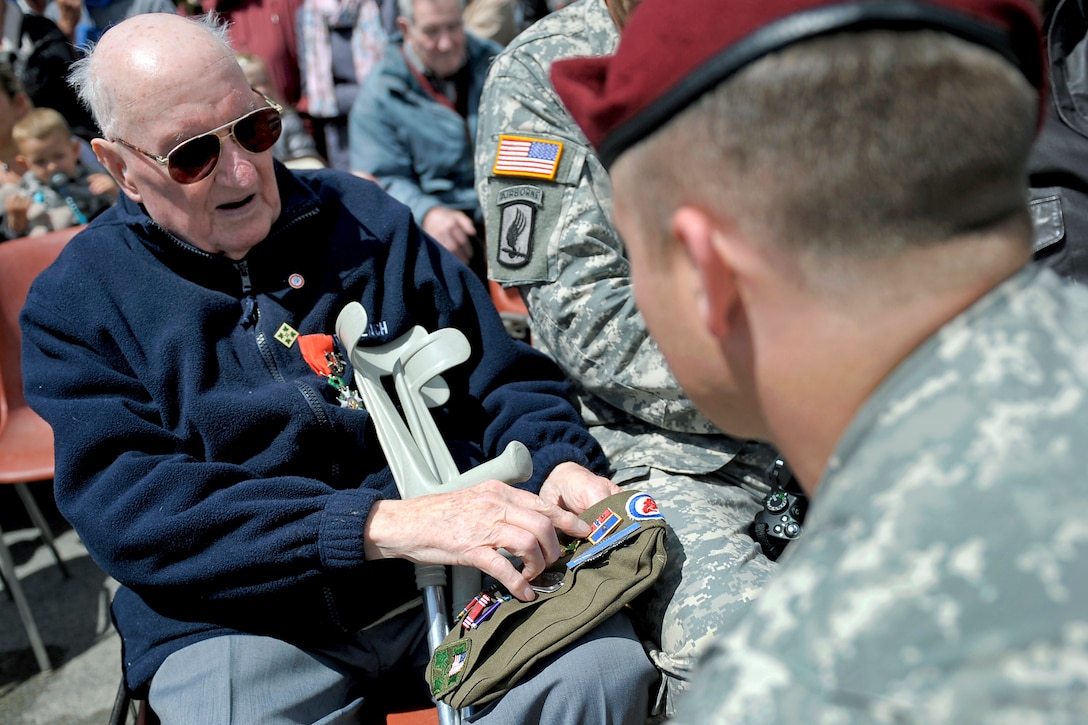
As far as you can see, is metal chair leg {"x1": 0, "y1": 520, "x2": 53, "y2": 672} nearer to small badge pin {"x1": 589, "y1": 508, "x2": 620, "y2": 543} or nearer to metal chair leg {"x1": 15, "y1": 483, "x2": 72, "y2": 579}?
metal chair leg {"x1": 15, "y1": 483, "x2": 72, "y2": 579}

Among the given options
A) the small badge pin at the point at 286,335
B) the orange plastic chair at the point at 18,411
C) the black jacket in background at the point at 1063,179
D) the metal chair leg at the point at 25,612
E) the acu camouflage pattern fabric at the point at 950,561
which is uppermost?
the acu camouflage pattern fabric at the point at 950,561

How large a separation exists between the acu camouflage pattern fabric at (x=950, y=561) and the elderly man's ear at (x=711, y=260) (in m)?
0.16

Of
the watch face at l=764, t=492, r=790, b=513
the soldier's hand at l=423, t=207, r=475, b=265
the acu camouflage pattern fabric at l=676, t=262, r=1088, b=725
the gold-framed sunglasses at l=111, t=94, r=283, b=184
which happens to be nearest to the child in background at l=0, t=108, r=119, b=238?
the soldier's hand at l=423, t=207, r=475, b=265

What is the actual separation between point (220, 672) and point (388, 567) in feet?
1.17

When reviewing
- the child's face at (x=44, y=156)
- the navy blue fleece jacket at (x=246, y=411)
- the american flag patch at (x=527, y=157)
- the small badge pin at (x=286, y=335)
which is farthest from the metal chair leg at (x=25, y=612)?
the american flag patch at (x=527, y=157)

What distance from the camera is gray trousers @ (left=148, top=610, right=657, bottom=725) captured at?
1.62m

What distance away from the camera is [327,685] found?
1802 mm

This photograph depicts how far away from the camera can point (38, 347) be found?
1.87 metres

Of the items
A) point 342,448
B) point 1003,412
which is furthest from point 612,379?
point 1003,412

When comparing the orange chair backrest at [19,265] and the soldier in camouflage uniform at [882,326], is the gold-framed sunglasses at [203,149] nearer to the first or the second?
the soldier in camouflage uniform at [882,326]

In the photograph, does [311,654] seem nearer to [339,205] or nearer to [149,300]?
[149,300]

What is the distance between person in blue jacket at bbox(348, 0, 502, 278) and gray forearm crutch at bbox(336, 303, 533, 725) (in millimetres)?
1980

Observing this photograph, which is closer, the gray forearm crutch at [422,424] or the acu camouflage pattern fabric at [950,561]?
the acu camouflage pattern fabric at [950,561]

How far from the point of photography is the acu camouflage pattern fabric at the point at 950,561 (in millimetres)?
641
